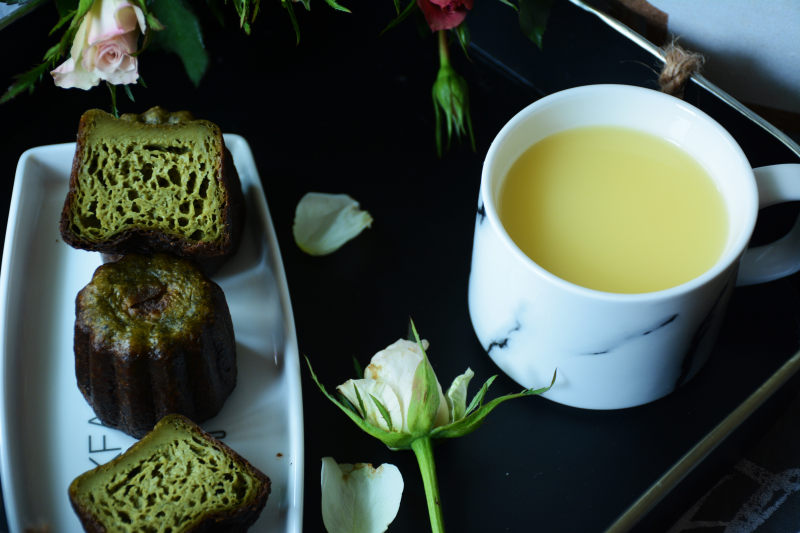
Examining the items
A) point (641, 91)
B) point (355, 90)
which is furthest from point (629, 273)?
point (355, 90)

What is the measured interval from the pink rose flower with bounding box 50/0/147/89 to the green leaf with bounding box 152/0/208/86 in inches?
3.5

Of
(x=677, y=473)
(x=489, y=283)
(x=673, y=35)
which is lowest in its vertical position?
(x=677, y=473)

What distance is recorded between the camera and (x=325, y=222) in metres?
0.87

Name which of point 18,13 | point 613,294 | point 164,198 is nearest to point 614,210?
point 613,294

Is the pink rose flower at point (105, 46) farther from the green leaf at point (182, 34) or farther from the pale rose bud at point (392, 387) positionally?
the pale rose bud at point (392, 387)

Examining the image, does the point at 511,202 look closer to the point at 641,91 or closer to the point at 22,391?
the point at 641,91

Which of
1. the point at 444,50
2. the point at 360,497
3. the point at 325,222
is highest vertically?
the point at 444,50

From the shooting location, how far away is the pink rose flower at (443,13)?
0.82 metres

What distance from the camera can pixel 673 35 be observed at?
928 mm

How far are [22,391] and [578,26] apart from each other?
60 cm

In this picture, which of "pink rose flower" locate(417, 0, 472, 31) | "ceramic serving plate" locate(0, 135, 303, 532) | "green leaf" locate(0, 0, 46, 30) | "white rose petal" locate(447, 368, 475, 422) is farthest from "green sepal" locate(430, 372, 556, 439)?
"green leaf" locate(0, 0, 46, 30)

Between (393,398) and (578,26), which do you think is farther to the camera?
Result: (578,26)

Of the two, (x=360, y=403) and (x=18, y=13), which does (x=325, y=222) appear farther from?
(x=18, y=13)

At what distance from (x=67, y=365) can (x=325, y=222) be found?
26 cm
